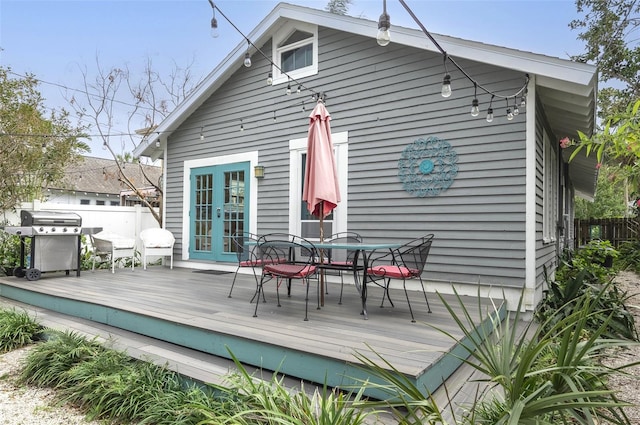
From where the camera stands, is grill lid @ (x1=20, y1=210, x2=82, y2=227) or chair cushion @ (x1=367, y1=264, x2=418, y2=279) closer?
chair cushion @ (x1=367, y1=264, x2=418, y2=279)

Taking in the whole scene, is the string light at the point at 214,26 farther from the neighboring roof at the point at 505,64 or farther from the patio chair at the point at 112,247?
the patio chair at the point at 112,247

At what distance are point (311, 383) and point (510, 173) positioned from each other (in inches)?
127

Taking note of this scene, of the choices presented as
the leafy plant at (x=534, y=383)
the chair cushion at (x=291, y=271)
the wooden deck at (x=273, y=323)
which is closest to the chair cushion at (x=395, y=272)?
the wooden deck at (x=273, y=323)

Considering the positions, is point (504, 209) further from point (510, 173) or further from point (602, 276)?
point (602, 276)

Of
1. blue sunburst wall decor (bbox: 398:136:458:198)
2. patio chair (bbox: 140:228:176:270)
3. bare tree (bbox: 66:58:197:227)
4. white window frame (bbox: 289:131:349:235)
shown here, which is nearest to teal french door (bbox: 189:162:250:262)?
patio chair (bbox: 140:228:176:270)

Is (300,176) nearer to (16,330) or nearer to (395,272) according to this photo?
(395,272)

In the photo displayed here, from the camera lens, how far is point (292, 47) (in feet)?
19.8

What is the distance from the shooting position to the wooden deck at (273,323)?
2342mm

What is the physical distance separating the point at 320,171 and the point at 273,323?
1623 mm

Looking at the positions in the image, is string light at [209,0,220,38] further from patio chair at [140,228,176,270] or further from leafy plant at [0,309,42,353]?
patio chair at [140,228,176,270]

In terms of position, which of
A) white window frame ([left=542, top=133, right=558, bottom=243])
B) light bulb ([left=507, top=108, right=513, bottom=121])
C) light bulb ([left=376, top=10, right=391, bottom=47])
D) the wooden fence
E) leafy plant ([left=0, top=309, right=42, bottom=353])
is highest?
light bulb ([left=376, top=10, right=391, bottom=47])

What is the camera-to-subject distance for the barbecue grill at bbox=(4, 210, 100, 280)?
208 inches

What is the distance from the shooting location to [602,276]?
5617mm

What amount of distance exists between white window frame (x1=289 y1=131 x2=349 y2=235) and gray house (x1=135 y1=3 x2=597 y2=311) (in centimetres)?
2
